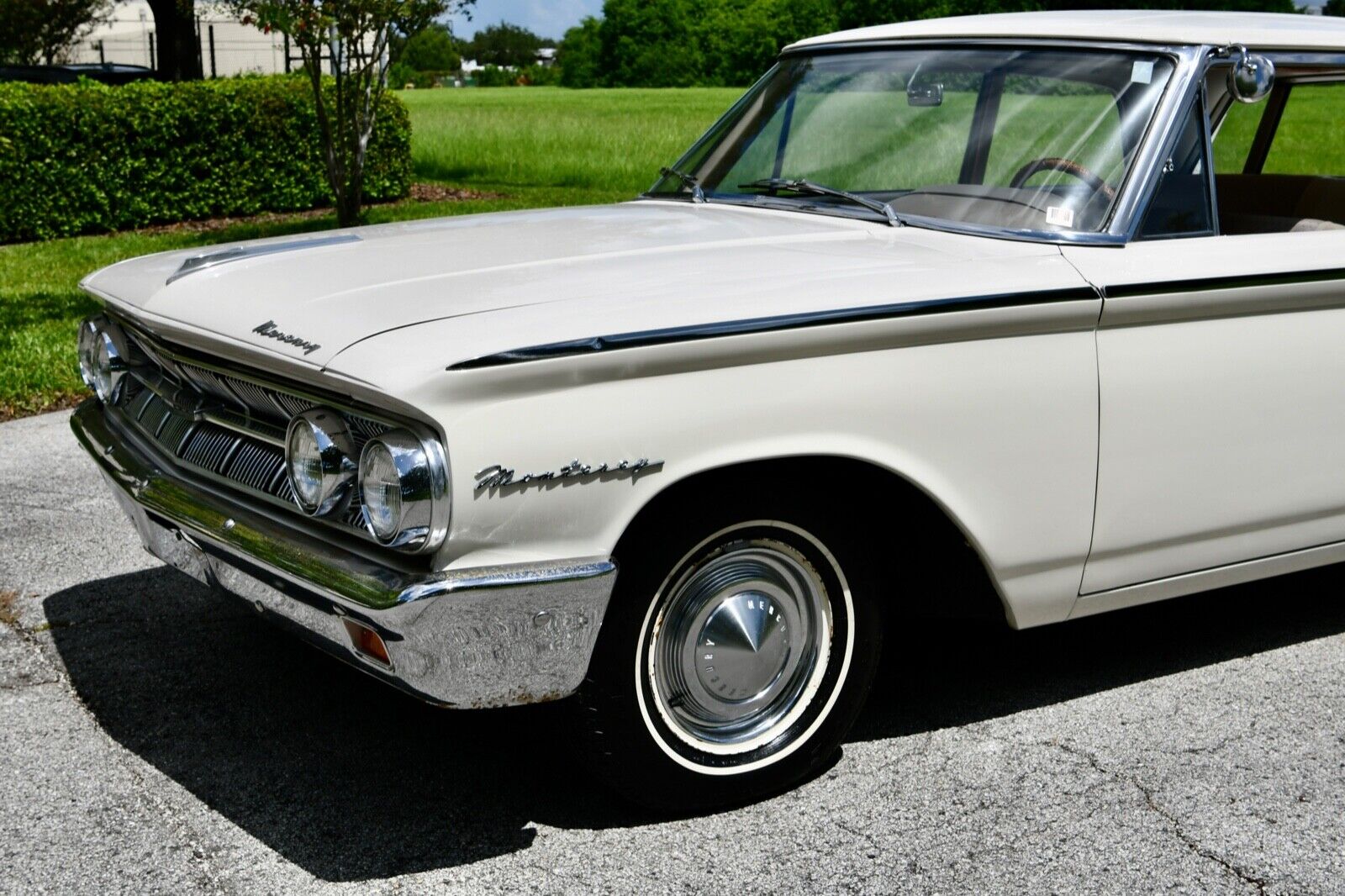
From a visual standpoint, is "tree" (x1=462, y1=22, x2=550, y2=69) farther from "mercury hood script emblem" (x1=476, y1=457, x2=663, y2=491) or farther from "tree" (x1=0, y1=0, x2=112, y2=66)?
"mercury hood script emblem" (x1=476, y1=457, x2=663, y2=491)

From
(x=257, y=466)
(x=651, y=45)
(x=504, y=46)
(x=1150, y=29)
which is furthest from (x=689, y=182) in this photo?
(x=504, y=46)

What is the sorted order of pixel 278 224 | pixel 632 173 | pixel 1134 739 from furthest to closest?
pixel 632 173, pixel 278 224, pixel 1134 739

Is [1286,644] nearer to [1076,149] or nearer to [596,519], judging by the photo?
[1076,149]

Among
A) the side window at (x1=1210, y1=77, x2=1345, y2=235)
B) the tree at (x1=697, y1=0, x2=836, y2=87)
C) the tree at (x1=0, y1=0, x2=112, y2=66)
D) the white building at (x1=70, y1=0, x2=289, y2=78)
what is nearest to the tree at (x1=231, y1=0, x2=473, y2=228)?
the side window at (x1=1210, y1=77, x2=1345, y2=235)

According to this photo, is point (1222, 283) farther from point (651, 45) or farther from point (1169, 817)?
point (651, 45)

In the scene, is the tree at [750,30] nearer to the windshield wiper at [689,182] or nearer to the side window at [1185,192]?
the windshield wiper at [689,182]

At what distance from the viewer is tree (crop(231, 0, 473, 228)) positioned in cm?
1160

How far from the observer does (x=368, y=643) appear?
282cm

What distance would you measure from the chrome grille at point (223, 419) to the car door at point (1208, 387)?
5.46 ft

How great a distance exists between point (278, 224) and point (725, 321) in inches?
445

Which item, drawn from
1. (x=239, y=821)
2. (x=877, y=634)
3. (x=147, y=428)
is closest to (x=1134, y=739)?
(x=877, y=634)

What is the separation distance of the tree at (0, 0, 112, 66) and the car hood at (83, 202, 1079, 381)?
103 ft

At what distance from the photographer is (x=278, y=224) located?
1348cm

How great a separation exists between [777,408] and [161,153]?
38.7 ft
